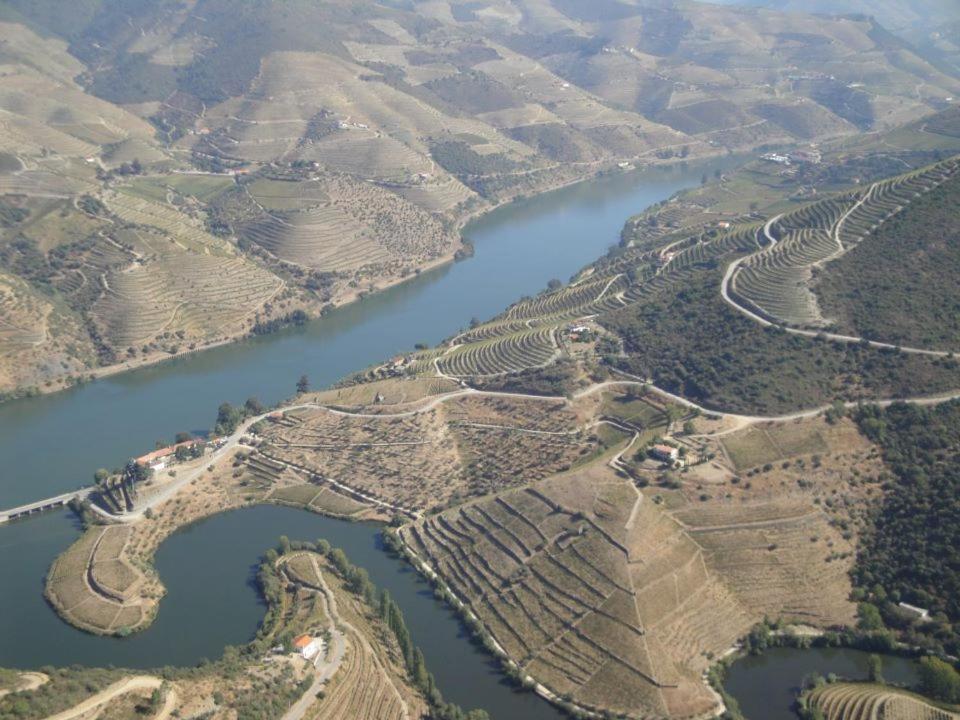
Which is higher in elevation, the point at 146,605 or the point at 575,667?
the point at 575,667

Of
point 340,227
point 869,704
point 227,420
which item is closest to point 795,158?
point 340,227

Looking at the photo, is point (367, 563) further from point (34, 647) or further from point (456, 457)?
point (34, 647)

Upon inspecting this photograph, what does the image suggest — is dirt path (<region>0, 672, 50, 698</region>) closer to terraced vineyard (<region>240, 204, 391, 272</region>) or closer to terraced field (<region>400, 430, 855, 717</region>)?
terraced field (<region>400, 430, 855, 717</region>)

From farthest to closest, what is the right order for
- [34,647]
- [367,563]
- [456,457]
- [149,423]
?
[149,423], [456,457], [367,563], [34,647]

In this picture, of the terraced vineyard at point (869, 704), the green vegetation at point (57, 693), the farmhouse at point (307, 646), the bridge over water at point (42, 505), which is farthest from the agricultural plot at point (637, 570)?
the bridge over water at point (42, 505)

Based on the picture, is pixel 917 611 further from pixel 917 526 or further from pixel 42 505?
pixel 42 505

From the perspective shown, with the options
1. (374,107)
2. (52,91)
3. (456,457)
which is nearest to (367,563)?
(456,457)

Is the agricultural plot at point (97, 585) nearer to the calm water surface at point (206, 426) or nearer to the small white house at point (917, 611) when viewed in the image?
the calm water surface at point (206, 426)
